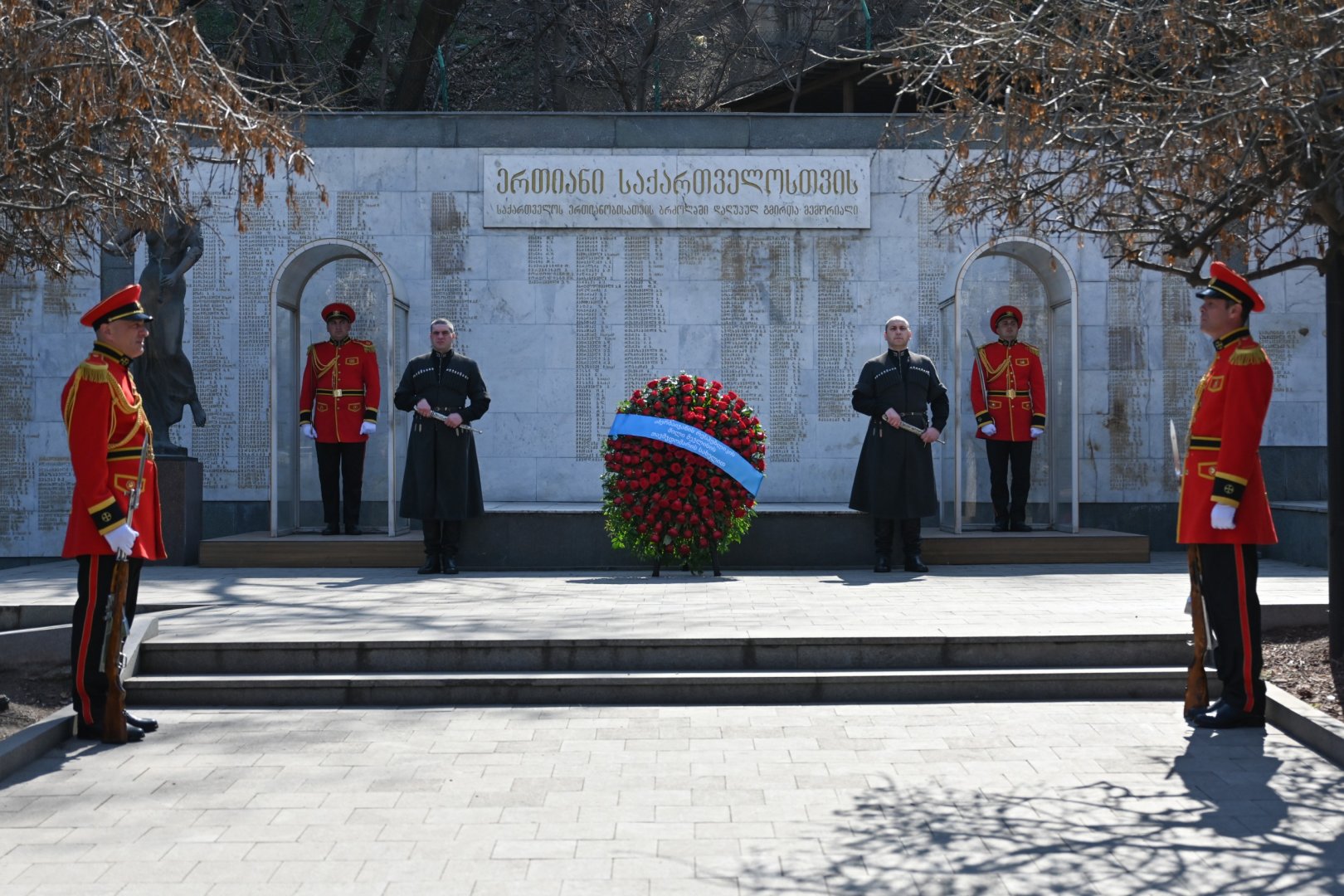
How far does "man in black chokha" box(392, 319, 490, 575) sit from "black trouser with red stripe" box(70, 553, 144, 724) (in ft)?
17.3

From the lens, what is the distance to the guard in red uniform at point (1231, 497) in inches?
252

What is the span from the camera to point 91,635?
6.47m

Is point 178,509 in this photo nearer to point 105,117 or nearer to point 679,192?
point 679,192

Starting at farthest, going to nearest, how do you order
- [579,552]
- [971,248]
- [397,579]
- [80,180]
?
[971,248]
[579,552]
[397,579]
[80,180]

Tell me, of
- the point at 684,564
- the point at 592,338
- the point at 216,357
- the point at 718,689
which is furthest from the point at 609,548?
the point at 718,689

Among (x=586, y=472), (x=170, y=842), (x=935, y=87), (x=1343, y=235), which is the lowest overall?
(x=170, y=842)

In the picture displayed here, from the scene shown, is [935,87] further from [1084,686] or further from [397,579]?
[397,579]

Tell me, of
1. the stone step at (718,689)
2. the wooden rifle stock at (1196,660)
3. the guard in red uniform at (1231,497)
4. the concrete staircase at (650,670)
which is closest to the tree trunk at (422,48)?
the concrete staircase at (650,670)

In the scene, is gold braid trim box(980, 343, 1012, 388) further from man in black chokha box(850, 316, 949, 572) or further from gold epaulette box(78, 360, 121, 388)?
gold epaulette box(78, 360, 121, 388)

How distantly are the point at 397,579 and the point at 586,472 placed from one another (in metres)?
3.60

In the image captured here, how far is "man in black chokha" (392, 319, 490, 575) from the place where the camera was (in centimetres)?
1180

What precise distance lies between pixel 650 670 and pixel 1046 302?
7402mm

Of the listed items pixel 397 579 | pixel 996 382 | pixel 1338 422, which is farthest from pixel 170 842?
pixel 996 382

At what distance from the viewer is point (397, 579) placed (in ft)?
37.2
